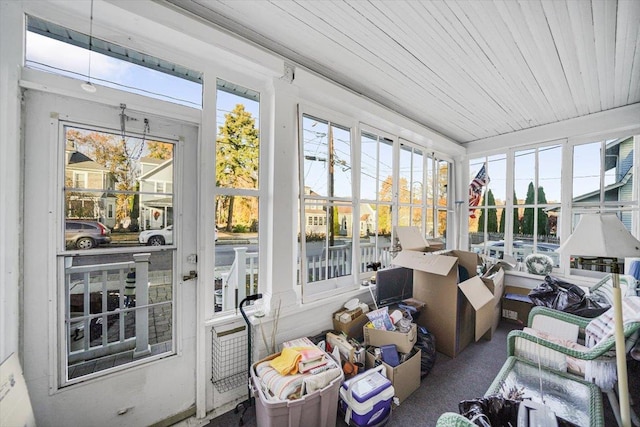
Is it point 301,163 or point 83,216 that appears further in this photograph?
point 301,163

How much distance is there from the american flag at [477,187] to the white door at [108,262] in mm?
4308

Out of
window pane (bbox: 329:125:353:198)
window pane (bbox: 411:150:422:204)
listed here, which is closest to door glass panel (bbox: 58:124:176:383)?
window pane (bbox: 329:125:353:198)

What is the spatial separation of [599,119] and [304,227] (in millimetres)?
3930

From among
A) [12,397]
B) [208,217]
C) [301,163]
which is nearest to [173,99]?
[208,217]

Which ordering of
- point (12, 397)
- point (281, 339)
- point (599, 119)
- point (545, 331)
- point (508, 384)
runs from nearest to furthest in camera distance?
1. point (12, 397)
2. point (508, 384)
3. point (281, 339)
4. point (545, 331)
5. point (599, 119)

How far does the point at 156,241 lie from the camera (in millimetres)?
1602

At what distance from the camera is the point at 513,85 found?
2.31 meters

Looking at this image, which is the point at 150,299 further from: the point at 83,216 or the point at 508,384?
the point at 508,384

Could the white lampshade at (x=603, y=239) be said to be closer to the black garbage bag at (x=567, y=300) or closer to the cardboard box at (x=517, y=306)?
the black garbage bag at (x=567, y=300)

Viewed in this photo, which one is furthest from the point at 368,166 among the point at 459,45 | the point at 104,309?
the point at 104,309

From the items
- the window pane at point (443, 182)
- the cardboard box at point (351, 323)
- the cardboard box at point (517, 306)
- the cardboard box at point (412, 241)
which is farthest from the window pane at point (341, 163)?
the cardboard box at point (517, 306)

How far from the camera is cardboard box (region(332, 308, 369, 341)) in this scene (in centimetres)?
217

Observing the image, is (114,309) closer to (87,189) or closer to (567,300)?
(87,189)

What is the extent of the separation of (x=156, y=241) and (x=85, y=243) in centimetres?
35
